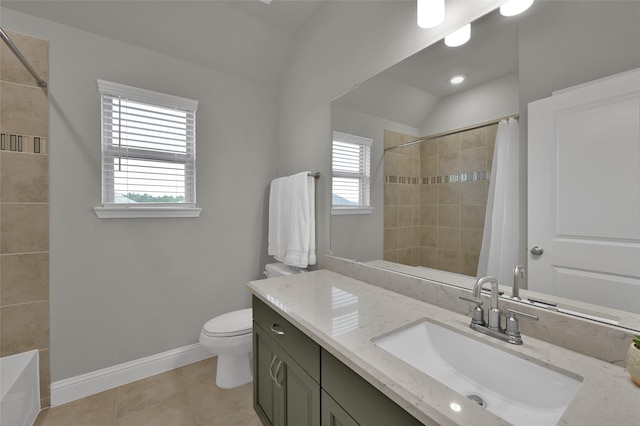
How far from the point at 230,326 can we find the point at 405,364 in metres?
1.48

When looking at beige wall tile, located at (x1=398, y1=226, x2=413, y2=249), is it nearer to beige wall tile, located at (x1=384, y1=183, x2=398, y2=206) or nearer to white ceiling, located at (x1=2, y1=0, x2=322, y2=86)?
beige wall tile, located at (x1=384, y1=183, x2=398, y2=206)

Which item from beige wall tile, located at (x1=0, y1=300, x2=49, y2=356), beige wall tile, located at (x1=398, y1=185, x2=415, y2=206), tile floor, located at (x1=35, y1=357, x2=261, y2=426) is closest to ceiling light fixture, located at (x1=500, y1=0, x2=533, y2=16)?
beige wall tile, located at (x1=398, y1=185, x2=415, y2=206)

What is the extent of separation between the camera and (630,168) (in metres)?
0.68

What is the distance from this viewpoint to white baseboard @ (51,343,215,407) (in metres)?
1.72

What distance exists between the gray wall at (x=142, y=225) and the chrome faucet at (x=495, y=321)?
1.94 m

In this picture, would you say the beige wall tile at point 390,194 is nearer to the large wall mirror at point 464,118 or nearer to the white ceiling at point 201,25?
the large wall mirror at point 464,118

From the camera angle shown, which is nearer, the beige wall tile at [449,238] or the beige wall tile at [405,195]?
the beige wall tile at [449,238]

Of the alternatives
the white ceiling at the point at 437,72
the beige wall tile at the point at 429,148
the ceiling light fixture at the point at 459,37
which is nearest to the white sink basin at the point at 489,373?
the beige wall tile at the point at 429,148

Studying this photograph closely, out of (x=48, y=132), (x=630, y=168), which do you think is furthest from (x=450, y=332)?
(x=48, y=132)

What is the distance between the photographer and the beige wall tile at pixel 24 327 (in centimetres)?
158

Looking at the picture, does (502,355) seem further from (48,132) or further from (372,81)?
(48,132)

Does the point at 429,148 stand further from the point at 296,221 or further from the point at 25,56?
the point at 25,56

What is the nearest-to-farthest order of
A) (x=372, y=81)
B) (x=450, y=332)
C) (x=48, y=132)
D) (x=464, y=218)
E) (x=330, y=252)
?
(x=450, y=332)
(x=464, y=218)
(x=372, y=81)
(x=48, y=132)
(x=330, y=252)

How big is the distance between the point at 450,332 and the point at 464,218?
1.44ft
